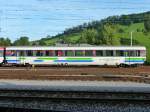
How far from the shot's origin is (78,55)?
2226 inches

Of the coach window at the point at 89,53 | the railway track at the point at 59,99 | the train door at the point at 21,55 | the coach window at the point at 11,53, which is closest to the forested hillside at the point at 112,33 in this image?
the coach window at the point at 89,53

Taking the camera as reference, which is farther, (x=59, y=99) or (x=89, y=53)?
(x=89, y=53)

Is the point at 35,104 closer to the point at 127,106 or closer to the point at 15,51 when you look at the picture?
the point at 127,106

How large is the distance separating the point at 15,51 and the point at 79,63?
852 centimetres

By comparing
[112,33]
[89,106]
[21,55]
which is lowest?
[89,106]

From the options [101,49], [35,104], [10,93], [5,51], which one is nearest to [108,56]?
[101,49]

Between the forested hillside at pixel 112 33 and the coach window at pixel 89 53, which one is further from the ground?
the forested hillside at pixel 112 33

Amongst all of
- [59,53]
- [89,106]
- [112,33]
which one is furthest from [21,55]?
[112,33]

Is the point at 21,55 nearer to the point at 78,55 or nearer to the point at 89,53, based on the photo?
the point at 78,55

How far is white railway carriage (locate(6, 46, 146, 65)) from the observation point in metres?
56.3

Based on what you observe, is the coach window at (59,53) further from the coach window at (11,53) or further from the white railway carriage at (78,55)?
the coach window at (11,53)

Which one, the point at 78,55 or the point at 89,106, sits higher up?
the point at 78,55

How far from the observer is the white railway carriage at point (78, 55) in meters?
56.3

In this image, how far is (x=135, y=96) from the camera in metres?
19.2
